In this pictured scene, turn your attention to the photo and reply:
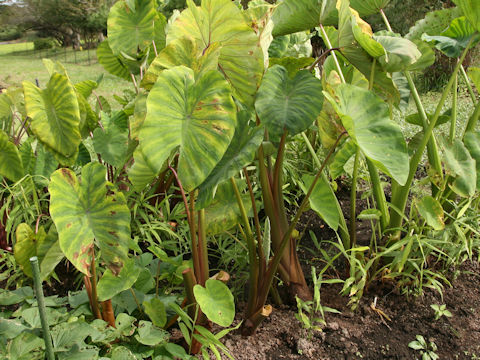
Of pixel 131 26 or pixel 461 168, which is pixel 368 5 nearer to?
pixel 461 168

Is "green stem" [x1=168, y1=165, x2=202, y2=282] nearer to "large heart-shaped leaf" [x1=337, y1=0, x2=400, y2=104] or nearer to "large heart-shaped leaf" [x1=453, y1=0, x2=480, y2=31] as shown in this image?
"large heart-shaped leaf" [x1=337, y1=0, x2=400, y2=104]

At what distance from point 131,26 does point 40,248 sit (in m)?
0.94

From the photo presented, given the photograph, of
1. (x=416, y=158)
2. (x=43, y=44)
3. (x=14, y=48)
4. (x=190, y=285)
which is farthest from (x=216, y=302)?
(x=14, y=48)

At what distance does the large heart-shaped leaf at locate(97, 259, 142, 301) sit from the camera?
106 centimetres

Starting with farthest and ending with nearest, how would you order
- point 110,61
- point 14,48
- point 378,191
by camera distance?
point 14,48 → point 110,61 → point 378,191

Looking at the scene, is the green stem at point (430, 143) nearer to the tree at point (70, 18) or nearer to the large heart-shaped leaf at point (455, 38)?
the large heart-shaped leaf at point (455, 38)

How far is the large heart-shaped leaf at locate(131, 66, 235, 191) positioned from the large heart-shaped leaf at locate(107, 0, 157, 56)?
777mm

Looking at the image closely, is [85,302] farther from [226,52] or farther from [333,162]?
[333,162]

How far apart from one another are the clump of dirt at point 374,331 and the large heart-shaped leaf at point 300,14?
2.94 ft

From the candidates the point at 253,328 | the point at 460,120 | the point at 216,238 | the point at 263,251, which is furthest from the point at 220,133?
the point at 460,120

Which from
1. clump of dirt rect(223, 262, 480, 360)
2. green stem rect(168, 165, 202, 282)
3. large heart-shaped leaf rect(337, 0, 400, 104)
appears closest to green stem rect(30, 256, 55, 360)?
green stem rect(168, 165, 202, 282)

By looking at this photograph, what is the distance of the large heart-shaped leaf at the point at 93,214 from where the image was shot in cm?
98

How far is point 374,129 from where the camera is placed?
109cm

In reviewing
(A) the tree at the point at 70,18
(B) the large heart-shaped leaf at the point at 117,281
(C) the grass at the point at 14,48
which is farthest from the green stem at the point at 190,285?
(C) the grass at the point at 14,48
